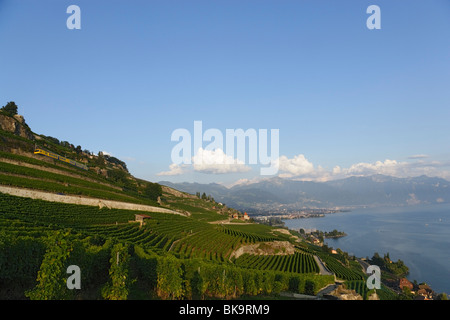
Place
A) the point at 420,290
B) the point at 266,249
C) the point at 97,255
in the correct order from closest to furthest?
the point at 97,255 < the point at 266,249 < the point at 420,290

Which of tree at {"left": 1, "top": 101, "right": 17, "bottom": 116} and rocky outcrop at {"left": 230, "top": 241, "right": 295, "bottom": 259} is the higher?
tree at {"left": 1, "top": 101, "right": 17, "bottom": 116}

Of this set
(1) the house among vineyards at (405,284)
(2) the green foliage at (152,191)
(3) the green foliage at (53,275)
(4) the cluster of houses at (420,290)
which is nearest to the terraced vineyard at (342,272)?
(4) the cluster of houses at (420,290)

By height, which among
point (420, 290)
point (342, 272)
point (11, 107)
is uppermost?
point (11, 107)

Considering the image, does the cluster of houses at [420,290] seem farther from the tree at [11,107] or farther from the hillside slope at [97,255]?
the tree at [11,107]

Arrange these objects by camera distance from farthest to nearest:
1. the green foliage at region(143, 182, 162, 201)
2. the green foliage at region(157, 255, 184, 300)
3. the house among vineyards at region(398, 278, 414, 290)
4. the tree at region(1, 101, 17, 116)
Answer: the green foliage at region(143, 182, 162, 201) → the tree at region(1, 101, 17, 116) → the house among vineyards at region(398, 278, 414, 290) → the green foliage at region(157, 255, 184, 300)

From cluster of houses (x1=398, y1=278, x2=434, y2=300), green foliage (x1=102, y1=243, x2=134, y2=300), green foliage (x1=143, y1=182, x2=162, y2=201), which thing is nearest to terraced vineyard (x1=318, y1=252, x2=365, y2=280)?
cluster of houses (x1=398, y1=278, x2=434, y2=300)

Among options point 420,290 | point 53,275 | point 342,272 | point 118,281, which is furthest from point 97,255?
point 420,290

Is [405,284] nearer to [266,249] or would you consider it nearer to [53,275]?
[266,249]

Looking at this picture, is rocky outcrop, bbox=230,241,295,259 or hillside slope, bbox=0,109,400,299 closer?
hillside slope, bbox=0,109,400,299

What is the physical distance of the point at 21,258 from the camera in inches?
683

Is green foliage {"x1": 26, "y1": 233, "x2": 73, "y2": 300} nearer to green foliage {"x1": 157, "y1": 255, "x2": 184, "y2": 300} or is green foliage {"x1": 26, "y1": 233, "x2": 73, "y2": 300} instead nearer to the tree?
green foliage {"x1": 157, "y1": 255, "x2": 184, "y2": 300}

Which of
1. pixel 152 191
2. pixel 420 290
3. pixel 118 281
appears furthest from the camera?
pixel 152 191
